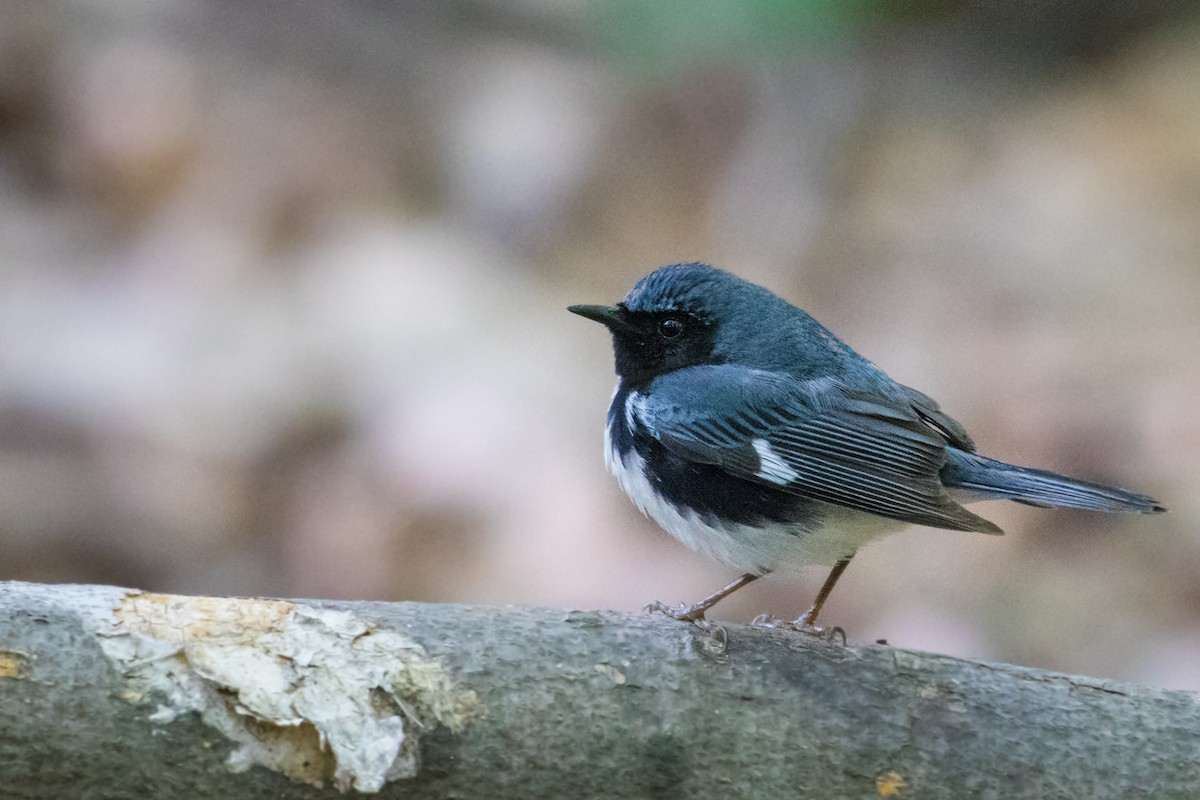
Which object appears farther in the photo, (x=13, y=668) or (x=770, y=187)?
(x=770, y=187)

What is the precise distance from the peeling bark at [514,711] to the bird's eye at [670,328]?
1.10 m

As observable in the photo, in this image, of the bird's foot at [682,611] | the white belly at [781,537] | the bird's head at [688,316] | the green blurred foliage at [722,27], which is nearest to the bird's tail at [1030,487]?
the white belly at [781,537]

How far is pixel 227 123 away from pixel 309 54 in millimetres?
970

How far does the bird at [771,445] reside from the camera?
315 cm

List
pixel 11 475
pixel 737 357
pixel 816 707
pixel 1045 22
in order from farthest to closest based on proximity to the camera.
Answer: pixel 1045 22 → pixel 11 475 → pixel 737 357 → pixel 816 707

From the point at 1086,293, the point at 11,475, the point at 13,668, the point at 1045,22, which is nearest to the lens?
the point at 13,668

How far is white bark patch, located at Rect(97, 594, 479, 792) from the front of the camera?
6.97 ft

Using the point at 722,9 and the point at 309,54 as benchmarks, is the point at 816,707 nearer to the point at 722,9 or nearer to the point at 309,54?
the point at 722,9

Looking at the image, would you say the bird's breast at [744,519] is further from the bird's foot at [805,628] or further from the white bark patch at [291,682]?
the white bark patch at [291,682]

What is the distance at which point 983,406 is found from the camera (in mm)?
5781

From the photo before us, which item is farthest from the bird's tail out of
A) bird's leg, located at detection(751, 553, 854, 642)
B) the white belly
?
bird's leg, located at detection(751, 553, 854, 642)

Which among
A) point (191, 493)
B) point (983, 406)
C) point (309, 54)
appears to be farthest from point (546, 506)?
point (309, 54)

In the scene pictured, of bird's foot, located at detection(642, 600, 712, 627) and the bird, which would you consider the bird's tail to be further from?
bird's foot, located at detection(642, 600, 712, 627)

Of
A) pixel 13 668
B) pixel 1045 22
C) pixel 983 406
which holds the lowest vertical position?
pixel 13 668
